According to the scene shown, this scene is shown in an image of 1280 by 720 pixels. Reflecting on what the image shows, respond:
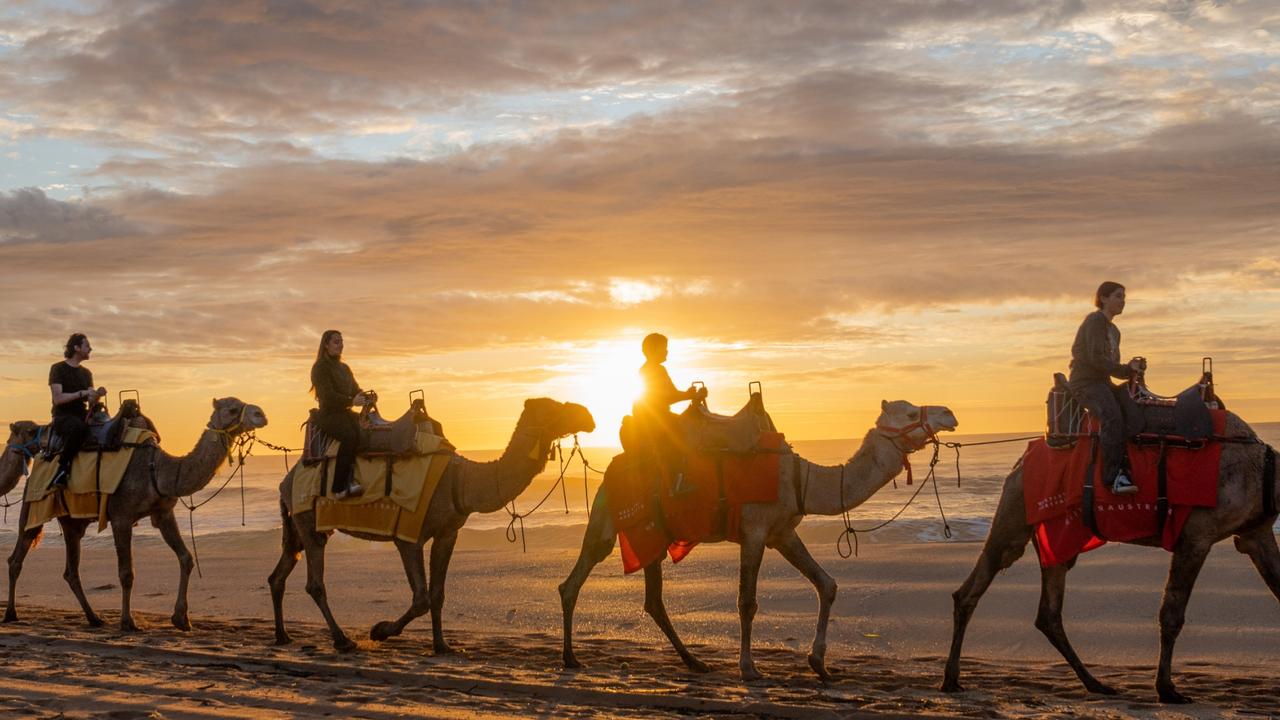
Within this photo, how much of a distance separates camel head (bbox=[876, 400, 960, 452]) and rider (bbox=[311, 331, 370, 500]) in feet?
18.8

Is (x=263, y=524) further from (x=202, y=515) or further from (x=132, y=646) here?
(x=132, y=646)

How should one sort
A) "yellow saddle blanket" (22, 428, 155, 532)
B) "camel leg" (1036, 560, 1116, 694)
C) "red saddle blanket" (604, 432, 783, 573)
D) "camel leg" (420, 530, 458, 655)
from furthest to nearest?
"yellow saddle blanket" (22, 428, 155, 532)
"camel leg" (420, 530, 458, 655)
"red saddle blanket" (604, 432, 783, 573)
"camel leg" (1036, 560, 1116, 694)

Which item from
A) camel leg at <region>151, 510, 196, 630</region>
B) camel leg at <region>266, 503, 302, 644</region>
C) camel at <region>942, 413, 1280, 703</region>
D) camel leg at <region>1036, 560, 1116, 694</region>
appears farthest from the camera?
camel leg at <region>151, 510, 196, 630</region>

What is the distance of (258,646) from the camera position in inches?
544

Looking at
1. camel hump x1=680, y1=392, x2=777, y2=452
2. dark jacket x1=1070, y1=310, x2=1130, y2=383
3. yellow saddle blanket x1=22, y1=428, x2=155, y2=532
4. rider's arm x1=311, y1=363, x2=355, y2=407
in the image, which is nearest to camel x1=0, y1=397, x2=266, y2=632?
yellow saddle blanket x1=22, y1=428, x2=155, y2=532

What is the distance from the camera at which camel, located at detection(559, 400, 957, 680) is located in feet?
38.3

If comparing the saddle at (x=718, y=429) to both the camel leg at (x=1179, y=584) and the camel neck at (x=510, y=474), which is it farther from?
the camel leg at (x=1179, y=584)

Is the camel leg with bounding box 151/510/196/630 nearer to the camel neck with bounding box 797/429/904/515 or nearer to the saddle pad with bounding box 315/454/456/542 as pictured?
the saddle pad with bounding box 315/454/456/542

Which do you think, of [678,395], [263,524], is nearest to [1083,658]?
[678,395]

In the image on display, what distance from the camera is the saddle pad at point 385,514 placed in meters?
13.8

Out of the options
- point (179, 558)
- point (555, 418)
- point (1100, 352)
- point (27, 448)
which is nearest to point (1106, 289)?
point (1100, 352)

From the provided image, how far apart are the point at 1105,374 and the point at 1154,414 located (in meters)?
0.51

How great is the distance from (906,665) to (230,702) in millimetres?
6329

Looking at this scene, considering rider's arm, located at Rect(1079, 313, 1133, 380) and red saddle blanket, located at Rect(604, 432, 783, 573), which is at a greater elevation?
rider's arm, located at Rect(1079, 313, 1133, 380)
